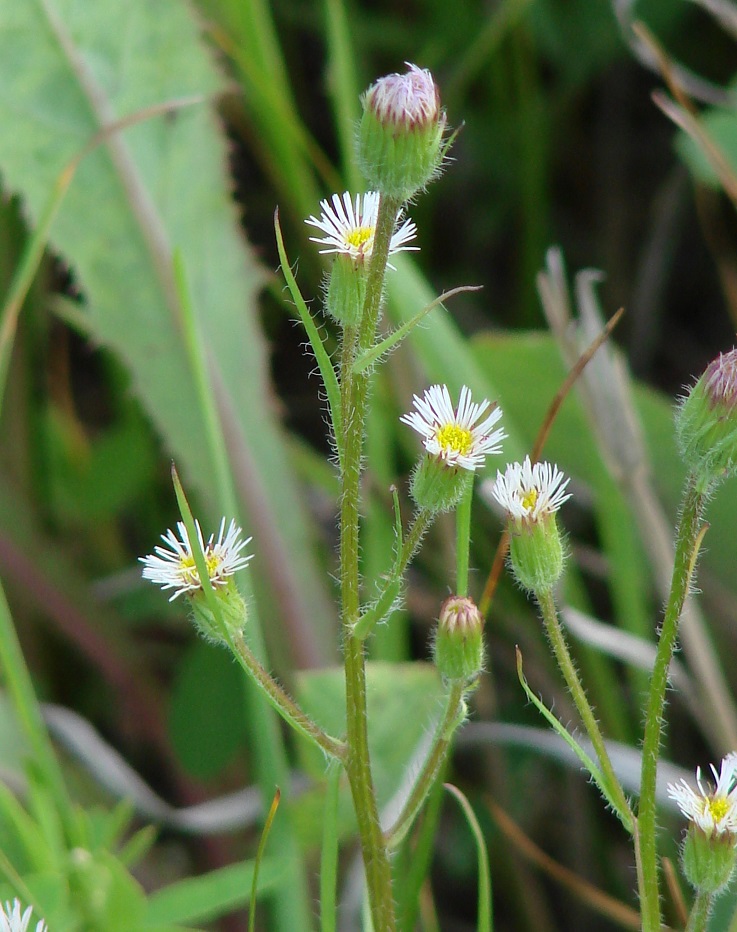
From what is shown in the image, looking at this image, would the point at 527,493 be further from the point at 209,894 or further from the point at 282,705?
the point at 209,894

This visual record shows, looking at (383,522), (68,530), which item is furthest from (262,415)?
(68,530)

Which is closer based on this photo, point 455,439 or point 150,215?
point 455,439

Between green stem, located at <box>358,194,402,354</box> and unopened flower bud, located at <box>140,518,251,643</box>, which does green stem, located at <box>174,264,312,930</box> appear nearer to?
unopened flower bud, located at <box>140,518,251,643</box>

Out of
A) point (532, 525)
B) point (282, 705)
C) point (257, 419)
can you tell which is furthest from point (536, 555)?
point (257, 419)

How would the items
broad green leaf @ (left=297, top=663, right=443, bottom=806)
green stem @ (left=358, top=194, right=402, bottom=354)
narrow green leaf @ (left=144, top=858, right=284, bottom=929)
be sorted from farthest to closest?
broad green leaf @ (left=297, top=663, right=443, bottom=806)
narrow green leaf @ (left=144, top=858, right=284, bottom=929)
green stem @ (left=358, top=194, right=402, bottom=354)

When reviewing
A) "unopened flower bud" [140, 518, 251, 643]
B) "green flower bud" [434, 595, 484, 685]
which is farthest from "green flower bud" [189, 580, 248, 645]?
"green flower bud" [434, 595, 484, 685]

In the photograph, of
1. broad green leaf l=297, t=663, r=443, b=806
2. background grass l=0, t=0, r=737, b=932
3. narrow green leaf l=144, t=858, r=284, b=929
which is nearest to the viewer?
narrow green leaf l=144, t=858, r=284, b=929
